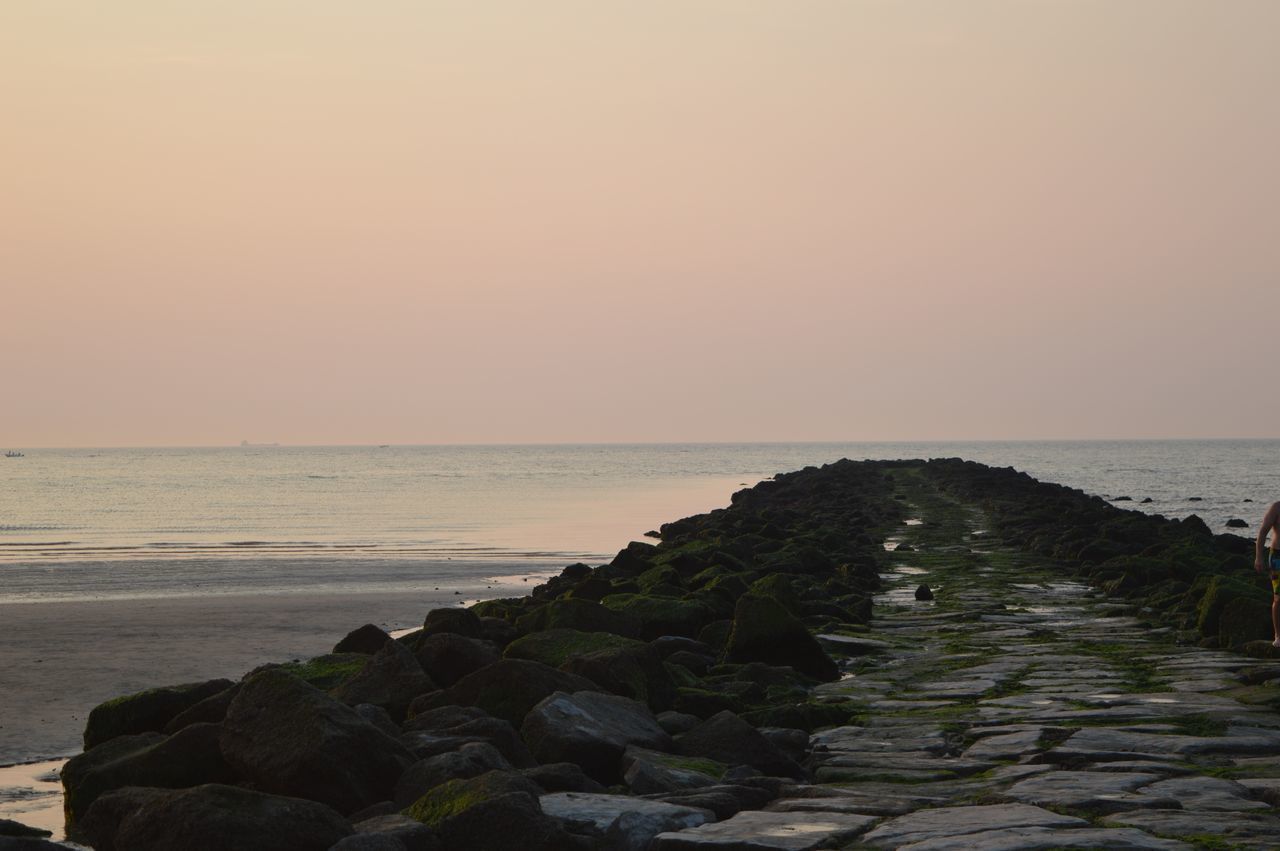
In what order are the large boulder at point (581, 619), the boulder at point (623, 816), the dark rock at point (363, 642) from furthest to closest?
the dark rock at point (363, 642), the large boulder at point (581, 619), the boulder at point (623, 816)

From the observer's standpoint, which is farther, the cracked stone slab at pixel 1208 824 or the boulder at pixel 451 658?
the boulder at pixel 451 658

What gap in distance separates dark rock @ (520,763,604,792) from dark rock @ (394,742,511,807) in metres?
0.13

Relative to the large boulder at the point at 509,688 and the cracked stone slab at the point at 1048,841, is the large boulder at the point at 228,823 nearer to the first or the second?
the large boulder at the point at 509,688

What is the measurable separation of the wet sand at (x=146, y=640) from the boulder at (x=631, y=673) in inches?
131

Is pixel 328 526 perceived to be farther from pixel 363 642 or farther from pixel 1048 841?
pixel 1048 841

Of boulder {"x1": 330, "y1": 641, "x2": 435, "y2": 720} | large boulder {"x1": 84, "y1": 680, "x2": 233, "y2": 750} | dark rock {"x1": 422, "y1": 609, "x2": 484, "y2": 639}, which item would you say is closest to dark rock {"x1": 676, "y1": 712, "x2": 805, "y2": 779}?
boulder {"x1": 330, "y1": 641, "x2": 435, "y2": 720}

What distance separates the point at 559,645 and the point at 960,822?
360 centimetres

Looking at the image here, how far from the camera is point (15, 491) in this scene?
60.9 m

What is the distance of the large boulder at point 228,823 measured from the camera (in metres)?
4.57

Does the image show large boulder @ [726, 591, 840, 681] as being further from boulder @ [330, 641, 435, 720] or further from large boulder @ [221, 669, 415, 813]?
large boulder @ [221, 669, 415, 813]

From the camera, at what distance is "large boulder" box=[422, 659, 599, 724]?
6.73 metres

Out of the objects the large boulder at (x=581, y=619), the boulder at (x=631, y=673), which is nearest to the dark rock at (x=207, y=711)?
the boulder at (x=631, y=673)

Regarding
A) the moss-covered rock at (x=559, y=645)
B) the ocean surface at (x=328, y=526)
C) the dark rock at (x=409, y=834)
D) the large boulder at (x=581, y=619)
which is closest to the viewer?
the dark rock at (x=409, y=834)

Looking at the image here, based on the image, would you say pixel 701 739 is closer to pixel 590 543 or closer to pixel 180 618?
pixel 180 618
